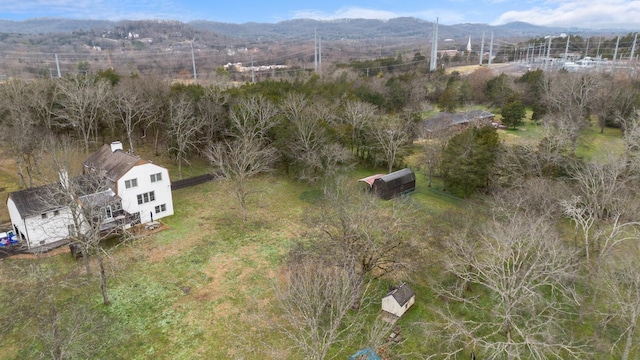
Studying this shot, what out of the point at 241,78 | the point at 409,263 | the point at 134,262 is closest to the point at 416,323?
the point at 409,263

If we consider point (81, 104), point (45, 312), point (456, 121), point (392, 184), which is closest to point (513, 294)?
point (392, 184)

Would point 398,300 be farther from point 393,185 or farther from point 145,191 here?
point 145,191

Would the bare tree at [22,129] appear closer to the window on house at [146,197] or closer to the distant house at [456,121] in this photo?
the window on house at [146,197]

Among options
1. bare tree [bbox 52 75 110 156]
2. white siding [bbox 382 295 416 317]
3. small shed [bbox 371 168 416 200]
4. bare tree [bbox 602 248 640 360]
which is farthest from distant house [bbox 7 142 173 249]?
bare tree [bbox 602 248 640 360]

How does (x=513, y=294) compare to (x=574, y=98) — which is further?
(x=574, y=98)

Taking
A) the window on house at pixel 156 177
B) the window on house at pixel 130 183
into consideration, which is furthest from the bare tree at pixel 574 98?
the window on house at pixel 130 183

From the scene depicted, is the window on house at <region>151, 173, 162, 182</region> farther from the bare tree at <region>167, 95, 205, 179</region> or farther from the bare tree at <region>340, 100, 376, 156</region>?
the bare tree at <region>340, 100, 376, 156</region>
